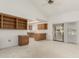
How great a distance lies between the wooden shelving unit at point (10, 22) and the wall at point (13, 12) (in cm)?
32

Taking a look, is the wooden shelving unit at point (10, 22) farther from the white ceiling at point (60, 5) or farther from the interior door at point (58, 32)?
the interior door at point (58, 32)

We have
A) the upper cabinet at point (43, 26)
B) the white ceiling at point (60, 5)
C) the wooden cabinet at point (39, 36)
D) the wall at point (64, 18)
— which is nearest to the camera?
the white ceiling at point (60, 5)

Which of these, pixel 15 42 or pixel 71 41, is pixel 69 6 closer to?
pixel 71 41

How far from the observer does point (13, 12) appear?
528cm

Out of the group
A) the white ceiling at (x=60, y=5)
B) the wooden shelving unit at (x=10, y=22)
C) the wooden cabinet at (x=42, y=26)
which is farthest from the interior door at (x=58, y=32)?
the wooden shelving unit at (x=10, y=22)

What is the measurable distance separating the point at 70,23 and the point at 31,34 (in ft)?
22.1

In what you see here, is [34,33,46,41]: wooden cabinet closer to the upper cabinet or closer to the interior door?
the upper cabinet

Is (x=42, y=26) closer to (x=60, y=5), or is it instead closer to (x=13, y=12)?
(x=60, y=5)

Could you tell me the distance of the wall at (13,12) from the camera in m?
4.73

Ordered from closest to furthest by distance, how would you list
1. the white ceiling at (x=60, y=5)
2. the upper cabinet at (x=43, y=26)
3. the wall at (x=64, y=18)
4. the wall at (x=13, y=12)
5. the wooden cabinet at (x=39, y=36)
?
the wall at (x=13, y=12) < the white ceiling at (x=60, y=5) < the wall at (x=64, y=18) < the wooden cabinet at (x=39, y=36) < the upper cabinet at (x=43, y=26)

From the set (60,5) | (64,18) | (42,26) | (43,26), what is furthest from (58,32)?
(60,5)

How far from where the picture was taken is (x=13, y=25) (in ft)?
18.6

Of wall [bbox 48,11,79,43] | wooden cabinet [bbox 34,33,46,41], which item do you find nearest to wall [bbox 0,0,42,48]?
wooden cabinet [bbox 34,33,46,41]

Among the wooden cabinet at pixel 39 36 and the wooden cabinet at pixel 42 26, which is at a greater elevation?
the wooden cabinet at pixel 42 26
